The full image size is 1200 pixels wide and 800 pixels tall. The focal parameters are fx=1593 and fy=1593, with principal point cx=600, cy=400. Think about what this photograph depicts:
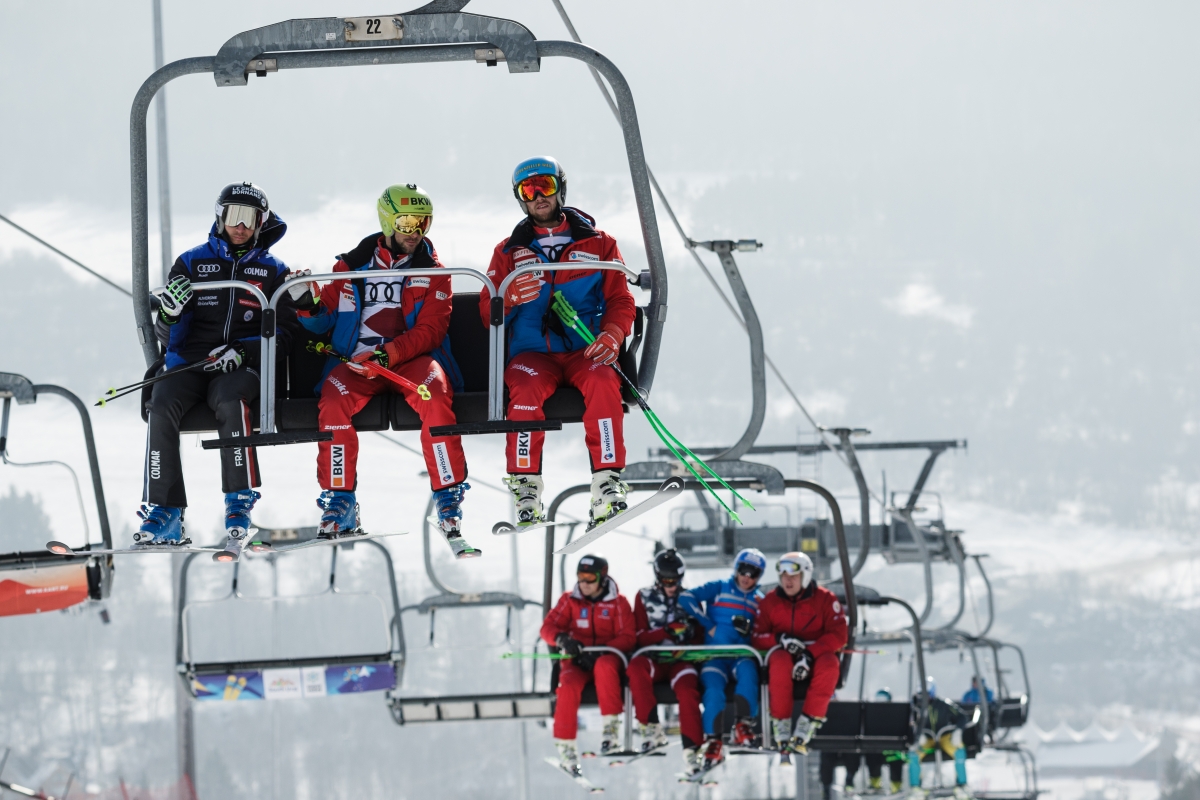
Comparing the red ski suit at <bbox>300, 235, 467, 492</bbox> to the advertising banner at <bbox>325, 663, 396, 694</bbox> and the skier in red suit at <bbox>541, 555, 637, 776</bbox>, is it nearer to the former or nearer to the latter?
the skier in red suit at <bbox>541, 555, 637, 776</bbox>

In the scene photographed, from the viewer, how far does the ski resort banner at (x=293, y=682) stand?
10.4 metres

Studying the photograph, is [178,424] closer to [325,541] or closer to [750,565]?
[325,541]

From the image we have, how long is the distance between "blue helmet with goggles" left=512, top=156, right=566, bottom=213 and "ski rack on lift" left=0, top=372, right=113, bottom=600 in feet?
11.0

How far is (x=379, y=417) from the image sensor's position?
244 inches

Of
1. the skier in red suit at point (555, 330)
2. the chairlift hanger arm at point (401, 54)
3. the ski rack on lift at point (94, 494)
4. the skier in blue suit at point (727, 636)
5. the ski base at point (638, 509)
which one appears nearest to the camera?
the chairlift hanger arm at point (401, 54)

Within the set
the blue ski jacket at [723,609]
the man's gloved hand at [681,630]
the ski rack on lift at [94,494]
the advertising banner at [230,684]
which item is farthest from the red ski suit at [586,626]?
the ski rack on lift at [94,494]

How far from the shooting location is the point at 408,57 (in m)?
5.43

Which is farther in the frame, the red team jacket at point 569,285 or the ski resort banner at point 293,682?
the ski resort banner at point 293,682

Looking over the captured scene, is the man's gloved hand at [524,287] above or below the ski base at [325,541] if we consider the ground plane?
above

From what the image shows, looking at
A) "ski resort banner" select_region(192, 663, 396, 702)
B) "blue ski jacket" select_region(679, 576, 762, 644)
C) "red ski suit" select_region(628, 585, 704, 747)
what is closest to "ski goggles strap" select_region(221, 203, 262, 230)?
"red ski suit" select_region(628, 585, 704, 747)

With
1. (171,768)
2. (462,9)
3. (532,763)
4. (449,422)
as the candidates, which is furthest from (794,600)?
(532,763)

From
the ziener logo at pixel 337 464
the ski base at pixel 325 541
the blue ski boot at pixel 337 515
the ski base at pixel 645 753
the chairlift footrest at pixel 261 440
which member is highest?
the chairlift footrest at pixel 261 440

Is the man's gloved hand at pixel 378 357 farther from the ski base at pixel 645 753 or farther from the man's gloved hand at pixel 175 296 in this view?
the ski base at pixel 645 753

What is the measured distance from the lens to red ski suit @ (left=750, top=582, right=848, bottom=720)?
29.8 feet
